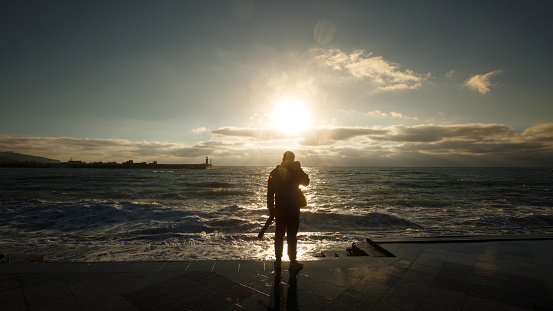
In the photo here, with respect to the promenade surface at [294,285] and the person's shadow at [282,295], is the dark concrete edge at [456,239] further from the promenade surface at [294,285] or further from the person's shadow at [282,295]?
the person's shadow at [282,295]

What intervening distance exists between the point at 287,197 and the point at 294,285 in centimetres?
140

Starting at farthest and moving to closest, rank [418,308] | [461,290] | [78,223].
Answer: [78,223] < [461,290] < [418,308]

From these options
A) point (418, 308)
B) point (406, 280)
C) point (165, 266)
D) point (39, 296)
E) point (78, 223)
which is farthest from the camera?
point (78, 223)

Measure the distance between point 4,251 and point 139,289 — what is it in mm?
6361

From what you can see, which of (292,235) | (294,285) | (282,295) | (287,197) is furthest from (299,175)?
(282,295)

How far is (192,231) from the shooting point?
9633mm

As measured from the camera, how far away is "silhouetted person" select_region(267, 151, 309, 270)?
4.30 meters

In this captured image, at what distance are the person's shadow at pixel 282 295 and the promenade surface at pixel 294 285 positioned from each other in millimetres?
13

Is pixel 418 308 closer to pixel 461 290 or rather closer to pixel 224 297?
pixel 461 290

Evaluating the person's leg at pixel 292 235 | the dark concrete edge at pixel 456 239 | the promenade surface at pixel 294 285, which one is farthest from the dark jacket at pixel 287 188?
the dark concrete edge at pixel 456 239

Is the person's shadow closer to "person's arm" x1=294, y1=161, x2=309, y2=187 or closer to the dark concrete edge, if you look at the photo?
"person's arm" x1=294, y1=161, x2=309, y2=187

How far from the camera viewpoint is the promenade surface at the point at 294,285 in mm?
2977

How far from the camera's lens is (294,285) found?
3.54 metres

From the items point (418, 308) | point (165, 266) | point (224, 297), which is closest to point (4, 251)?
point (165, 266)
